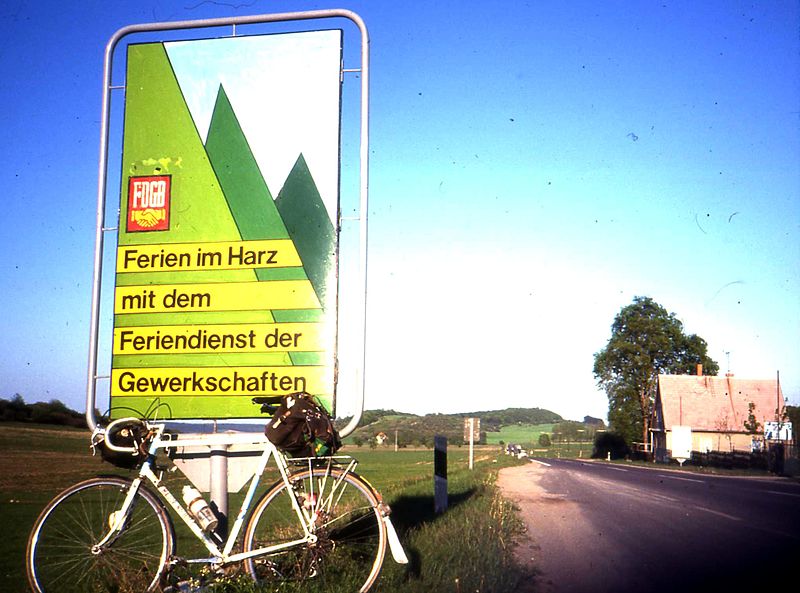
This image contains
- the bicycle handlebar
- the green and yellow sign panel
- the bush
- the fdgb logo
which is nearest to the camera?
the bicycle handlebar

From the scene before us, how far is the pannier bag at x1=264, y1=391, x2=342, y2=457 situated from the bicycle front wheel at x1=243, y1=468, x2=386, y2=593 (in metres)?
0.16

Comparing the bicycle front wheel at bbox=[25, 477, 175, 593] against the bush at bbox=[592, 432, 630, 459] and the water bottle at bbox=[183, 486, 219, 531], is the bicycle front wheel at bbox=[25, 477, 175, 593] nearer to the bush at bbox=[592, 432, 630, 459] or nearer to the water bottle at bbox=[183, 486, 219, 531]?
the water bottle at bbox=[183, 486, 219, 531]

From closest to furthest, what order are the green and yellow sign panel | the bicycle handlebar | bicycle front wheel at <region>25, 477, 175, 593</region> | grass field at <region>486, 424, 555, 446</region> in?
1. bicycle front wheel at <region>25, 477, 175, 593</region>
2. the bicycle handlebar
3. the green and yellow sign panel
4. grass field at <region>486, 424, 555, 446</region>

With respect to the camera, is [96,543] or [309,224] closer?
[96,543]

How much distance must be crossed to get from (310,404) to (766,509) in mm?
11547

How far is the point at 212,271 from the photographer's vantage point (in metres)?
5.77

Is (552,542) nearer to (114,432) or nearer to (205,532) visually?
(205,532)

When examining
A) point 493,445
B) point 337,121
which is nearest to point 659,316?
point 493,445

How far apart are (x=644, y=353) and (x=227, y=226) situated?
82.5 meters

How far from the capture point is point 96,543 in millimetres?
4699

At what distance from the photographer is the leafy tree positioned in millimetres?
82375

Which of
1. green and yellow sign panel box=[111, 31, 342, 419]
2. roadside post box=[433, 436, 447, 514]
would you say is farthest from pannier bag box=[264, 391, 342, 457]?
roadside post box=[433, 436, 447, 514]

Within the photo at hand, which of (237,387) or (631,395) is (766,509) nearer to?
(237,387)

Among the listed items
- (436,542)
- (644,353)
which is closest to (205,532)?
(436,542)
